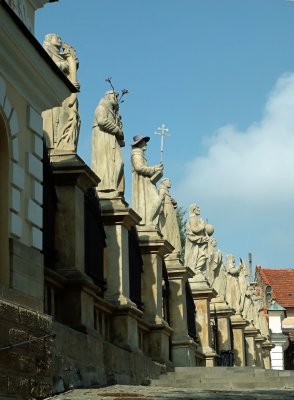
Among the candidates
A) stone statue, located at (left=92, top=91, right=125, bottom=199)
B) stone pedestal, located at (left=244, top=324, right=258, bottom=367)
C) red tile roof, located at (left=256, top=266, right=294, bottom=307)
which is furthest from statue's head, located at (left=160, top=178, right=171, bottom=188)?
red tile roof, located at (left=256, top=266, right=294, bottom=307)

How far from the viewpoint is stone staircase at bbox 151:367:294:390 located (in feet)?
61.0

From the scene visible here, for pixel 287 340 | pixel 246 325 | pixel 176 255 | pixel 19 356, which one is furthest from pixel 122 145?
pixel 287 340

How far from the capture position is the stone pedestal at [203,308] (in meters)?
29.0

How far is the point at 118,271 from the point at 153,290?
3.23m

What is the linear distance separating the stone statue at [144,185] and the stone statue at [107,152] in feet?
10.1

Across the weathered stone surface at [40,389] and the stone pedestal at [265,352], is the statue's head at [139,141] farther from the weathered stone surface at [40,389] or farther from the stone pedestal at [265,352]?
the stone pedestal at [265,352]

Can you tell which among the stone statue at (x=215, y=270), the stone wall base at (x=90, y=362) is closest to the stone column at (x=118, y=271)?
the stone wall base at (x=90, y=362)

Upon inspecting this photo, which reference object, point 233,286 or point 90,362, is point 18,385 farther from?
point 233,286

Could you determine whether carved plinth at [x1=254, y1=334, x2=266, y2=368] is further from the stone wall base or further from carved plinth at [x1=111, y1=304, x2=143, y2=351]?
carved plinth at [x1=111, y1=304, x2=143, y2=351]

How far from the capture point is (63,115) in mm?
17875

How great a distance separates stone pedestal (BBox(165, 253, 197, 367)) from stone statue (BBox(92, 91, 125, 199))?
561 centimetres

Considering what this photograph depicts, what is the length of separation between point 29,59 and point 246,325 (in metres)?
24.8

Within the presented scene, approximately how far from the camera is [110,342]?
1905cm

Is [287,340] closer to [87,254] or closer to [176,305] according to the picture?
[176,305]
